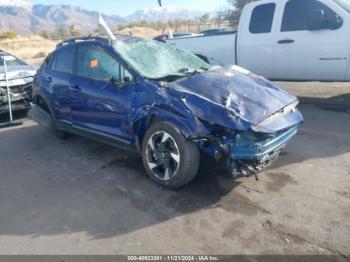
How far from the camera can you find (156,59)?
5004 millimetres

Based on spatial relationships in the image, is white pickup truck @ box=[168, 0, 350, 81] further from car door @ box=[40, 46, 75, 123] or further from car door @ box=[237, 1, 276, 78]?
car door @ box=[40, 46, 75, 123]

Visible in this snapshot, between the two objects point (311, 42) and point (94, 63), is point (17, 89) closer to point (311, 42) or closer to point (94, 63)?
point (94, 63)

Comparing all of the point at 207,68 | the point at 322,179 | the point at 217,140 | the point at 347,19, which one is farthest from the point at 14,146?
the point at 347,19

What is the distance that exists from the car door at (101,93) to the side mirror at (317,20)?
4.00 metres

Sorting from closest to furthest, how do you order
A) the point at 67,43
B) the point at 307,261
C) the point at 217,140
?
the point at 307,261 < the point at 217,140 < the point at 67,43

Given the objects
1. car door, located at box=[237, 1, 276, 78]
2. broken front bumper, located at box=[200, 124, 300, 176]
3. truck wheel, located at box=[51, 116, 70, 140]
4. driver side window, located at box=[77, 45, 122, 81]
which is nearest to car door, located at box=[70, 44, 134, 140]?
driver side window, located at box=[77, 45, 122, 81]

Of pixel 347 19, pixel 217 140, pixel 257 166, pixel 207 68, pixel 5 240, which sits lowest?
pixel 5 240

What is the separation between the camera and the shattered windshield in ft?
15.4

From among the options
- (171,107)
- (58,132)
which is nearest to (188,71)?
(171,107)

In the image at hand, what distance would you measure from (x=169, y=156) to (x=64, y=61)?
2.82 meters

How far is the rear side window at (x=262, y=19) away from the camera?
7559 millimetres

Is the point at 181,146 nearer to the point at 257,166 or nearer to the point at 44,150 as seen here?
the point at 257,166

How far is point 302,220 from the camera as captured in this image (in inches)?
138

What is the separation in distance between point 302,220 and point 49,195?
285cm
